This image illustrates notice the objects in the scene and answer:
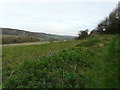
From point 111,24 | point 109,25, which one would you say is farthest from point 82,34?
point 111,24

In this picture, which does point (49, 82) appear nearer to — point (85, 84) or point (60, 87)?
point (60, 87)

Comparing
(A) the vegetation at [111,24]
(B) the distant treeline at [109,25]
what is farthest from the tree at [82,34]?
(A) the vegetation at [111,24]

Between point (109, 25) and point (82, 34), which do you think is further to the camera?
point (82, 34)

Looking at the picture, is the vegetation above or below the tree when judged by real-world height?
above

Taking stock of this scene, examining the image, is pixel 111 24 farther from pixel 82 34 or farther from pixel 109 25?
pixel 82 34

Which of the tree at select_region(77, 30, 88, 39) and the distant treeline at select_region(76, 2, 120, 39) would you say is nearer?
the distant treeline at select_region(76, 2, 120, 39)

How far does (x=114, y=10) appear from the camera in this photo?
2855 centimetres

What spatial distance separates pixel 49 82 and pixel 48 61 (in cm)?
174

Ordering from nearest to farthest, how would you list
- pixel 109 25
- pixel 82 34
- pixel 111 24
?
pixel 111 24 → pixel 109 25 → pixel 82 34

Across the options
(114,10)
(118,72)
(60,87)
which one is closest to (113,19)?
(114,10)

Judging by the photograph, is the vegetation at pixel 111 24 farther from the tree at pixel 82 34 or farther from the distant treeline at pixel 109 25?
the tree at pixel 82 34

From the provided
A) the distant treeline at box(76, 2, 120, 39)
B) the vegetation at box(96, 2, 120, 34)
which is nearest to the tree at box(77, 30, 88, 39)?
the distant treeline at box(76, 2, 120, 39)

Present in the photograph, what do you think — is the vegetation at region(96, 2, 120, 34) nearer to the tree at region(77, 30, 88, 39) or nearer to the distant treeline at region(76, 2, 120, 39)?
the distant treeline at region(76, 2, 120, 39)

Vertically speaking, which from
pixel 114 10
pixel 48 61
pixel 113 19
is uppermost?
pixel 114 10
